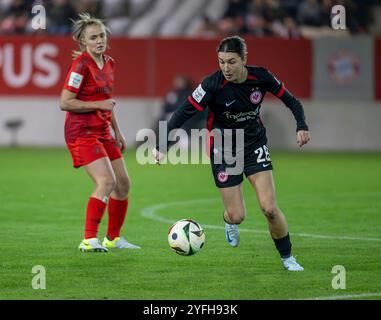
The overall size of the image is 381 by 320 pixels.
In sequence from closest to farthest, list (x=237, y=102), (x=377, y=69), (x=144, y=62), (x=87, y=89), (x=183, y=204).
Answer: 1. (x=237, y=102)
2. (x=87, y=89)
3. (x=183, y=204)
4. (x=377, y=69)
5. (x=144, y=62)

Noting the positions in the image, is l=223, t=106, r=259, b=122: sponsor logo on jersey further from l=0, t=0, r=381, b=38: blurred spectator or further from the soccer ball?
l=0, t=0, r=381, b=38: blurred spectator

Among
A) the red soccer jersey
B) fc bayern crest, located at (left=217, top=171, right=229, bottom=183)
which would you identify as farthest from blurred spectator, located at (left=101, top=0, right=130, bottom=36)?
fc bayern crest, located at (left=217, top=171, right=229, bottom=183)

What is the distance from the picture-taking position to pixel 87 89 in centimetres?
1049

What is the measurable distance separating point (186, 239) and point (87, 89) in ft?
6.15

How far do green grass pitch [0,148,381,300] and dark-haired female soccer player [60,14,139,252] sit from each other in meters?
0.50

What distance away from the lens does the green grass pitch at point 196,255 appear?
8.44 meters

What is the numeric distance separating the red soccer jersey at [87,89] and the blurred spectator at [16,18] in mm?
15903

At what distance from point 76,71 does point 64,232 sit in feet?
7.47

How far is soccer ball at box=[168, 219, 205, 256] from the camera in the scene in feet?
32.3

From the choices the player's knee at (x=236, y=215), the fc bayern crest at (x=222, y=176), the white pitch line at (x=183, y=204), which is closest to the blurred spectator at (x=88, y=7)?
the white pitch line at (x=183, y=204)

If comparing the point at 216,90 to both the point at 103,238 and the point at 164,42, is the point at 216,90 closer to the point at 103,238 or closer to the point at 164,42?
the point at 103,238

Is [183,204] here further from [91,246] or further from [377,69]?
[377,69]

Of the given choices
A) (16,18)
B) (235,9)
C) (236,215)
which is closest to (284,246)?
(236,215)

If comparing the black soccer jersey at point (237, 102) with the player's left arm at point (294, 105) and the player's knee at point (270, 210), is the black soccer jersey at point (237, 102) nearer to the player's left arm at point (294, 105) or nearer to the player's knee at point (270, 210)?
the player's left arm at point (294, 105)
